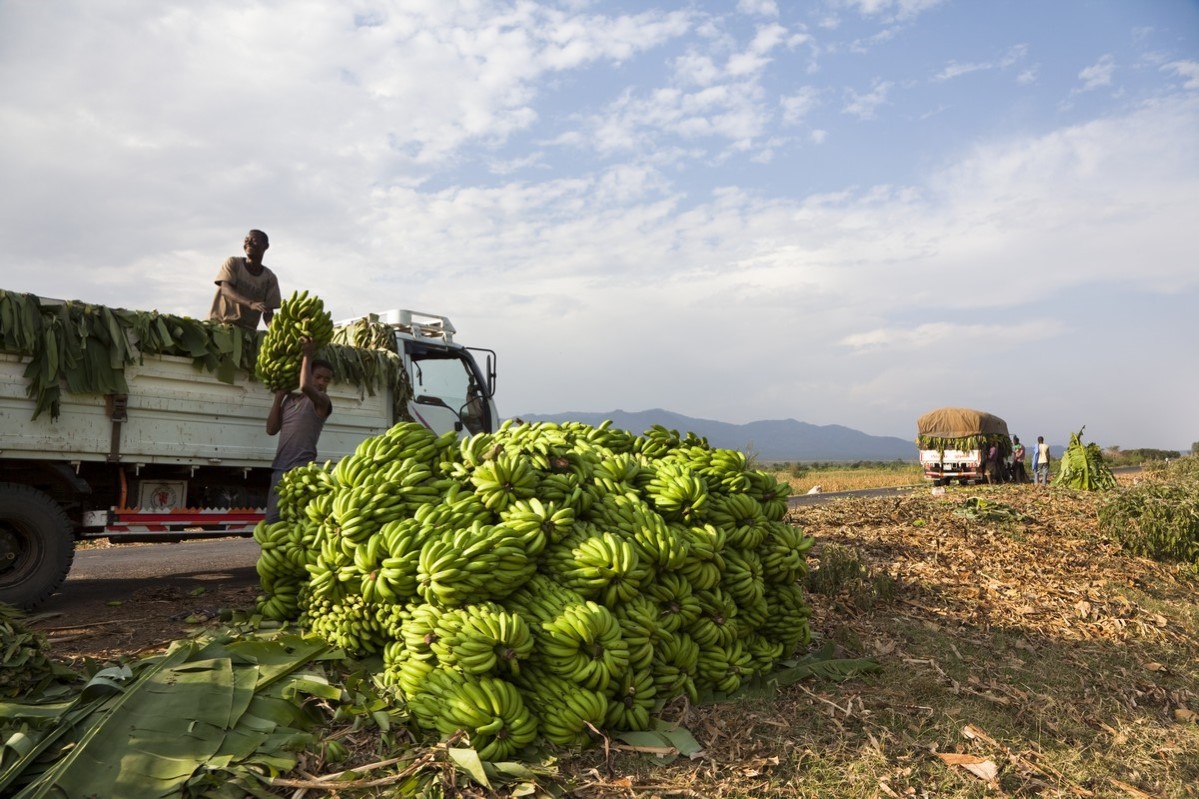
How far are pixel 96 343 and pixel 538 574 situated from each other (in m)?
5.19

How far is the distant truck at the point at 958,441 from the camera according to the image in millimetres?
30078

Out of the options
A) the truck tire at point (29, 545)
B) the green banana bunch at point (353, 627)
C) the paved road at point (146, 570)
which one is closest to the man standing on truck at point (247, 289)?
the truck tire at point (29, 545)

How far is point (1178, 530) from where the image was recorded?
1047 centimetres

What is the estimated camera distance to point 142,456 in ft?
25.3

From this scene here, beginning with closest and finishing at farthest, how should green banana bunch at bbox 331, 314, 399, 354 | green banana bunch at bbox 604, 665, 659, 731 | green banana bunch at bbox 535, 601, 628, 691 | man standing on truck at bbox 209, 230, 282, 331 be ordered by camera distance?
green banana bunch at bbox 535, 601, 628, 691 → green banana bunch at bbox 604, 665, 659, 731 → man standing on truck at bbox 209, 230, 282, 331 → green banana bunch at bbox 331, 314, 399, 354

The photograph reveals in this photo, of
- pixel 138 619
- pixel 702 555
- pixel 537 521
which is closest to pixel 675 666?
pixel 702 555

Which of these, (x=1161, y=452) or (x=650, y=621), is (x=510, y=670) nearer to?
(x=650, y=621)

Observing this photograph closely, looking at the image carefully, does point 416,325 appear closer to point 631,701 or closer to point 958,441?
point 631,701

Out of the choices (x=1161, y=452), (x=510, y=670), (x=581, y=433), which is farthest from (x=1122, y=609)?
(x=1161, y=452)

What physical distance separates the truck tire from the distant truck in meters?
29.1

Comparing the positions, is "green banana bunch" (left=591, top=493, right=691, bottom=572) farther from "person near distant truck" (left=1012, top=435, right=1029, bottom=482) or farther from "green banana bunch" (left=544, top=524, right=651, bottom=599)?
"person near distant truck" (left=1012, top=435, right=1029, bottom=482)

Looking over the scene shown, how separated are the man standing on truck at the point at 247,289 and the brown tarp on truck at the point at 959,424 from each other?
27166 millimetres

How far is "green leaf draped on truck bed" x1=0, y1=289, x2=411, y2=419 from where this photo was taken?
6875 millimetres

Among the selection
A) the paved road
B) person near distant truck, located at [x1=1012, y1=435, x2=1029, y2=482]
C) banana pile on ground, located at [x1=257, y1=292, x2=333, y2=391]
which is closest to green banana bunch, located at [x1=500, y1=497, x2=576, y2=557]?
banana pile on ground, located at [x1=257, y1=292, x2=333, y2=391]
